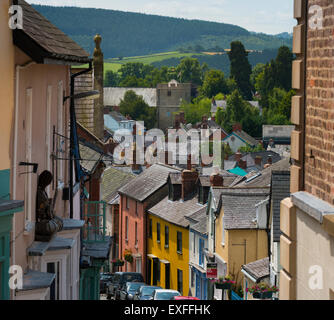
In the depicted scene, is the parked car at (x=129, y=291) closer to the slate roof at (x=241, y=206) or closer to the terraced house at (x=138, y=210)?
the slate roof at (x=241, y=206)

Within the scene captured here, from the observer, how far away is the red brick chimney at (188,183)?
55.3 m

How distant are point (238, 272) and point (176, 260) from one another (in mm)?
12794

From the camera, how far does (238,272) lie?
41.4 meters

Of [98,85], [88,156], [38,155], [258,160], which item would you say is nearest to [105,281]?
[98,85]

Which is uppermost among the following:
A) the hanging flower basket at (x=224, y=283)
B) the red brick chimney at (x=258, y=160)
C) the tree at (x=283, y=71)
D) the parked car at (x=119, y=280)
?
the tree at (x=283, y=71)

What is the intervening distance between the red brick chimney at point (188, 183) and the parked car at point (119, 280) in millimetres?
5772

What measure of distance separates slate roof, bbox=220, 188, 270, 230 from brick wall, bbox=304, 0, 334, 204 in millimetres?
28999

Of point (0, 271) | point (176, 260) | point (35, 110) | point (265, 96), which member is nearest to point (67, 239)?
point (35, 110)

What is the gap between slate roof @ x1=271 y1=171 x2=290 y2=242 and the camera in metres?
33.2

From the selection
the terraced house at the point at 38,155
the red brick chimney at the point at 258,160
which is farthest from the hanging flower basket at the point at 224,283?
the red brick chimney at the point at 258,160

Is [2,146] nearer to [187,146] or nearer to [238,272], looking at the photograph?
[238,272]

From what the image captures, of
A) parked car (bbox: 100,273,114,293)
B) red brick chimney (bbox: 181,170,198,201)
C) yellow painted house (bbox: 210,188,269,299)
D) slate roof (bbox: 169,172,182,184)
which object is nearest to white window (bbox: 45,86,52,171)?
yellow painted house (bbox: 210,188,269,299)

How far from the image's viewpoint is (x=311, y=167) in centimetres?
1155

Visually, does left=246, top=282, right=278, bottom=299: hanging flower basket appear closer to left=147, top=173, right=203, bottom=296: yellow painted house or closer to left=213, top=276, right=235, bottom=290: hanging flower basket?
left=213, top=276, right=235, bottom=290: hanging flower basket
